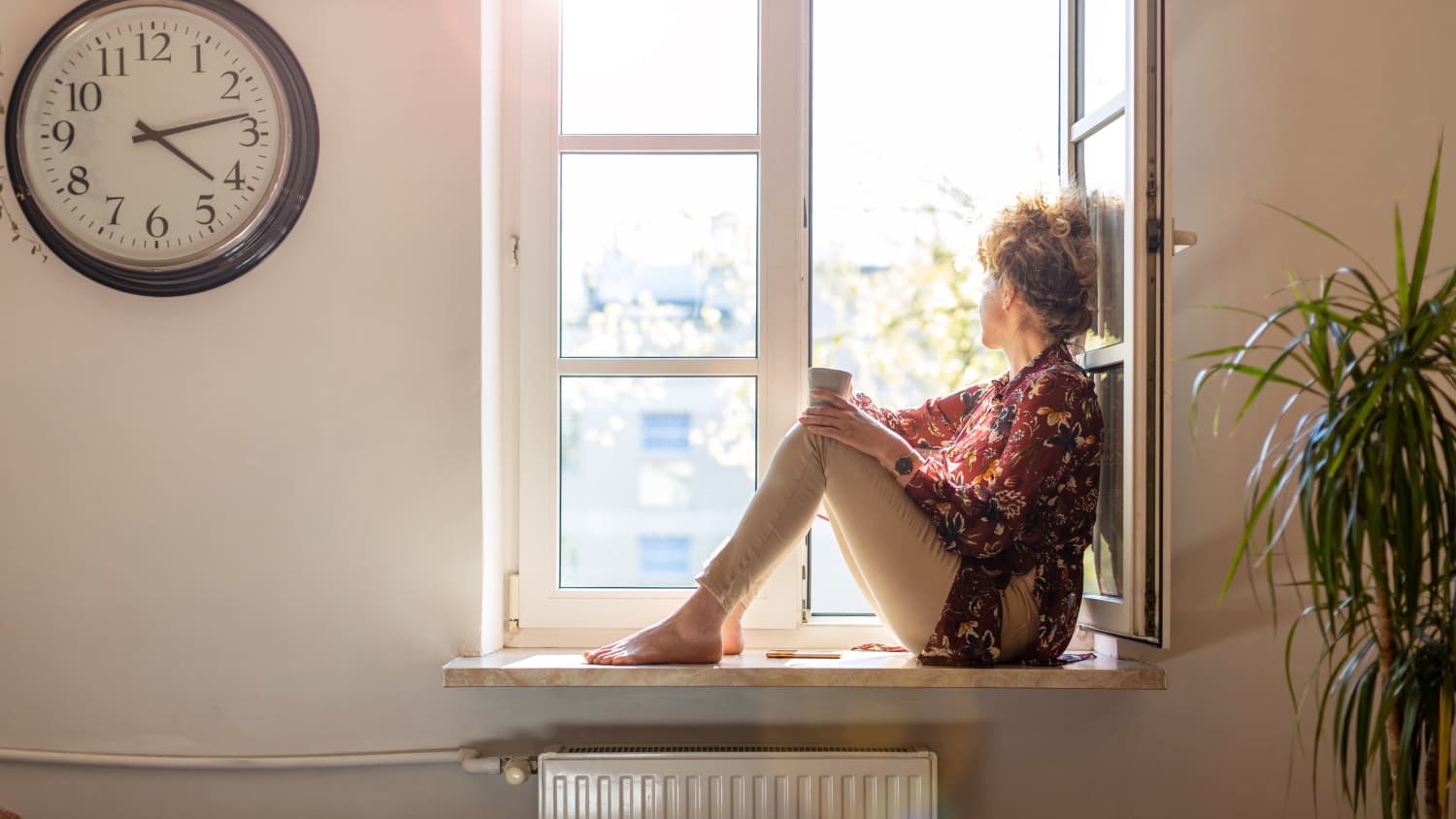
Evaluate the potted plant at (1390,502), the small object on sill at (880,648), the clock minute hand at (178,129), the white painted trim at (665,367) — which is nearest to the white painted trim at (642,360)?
the white painted trim at (665,367)

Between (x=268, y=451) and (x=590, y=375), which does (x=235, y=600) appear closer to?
(x=268, y=451)

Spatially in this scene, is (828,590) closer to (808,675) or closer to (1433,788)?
(808,675)

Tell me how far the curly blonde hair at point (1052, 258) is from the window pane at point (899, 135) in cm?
20

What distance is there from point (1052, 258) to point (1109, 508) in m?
0.45

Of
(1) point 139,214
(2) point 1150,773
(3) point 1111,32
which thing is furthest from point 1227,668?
(1) point 139,214

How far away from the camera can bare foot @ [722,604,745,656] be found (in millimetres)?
2012

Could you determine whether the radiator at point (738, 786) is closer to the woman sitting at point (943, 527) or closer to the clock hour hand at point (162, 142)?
the woman sitting at point (943, 527)

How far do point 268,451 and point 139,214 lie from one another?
1.61ft

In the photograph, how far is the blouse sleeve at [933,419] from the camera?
6.91 ft

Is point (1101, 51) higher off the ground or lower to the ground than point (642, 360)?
higher

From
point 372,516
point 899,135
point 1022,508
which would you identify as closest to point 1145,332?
point 1022,508

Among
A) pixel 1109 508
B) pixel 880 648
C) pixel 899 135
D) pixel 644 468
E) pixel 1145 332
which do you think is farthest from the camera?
pixel 899 135

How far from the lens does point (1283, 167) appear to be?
2.06 meters

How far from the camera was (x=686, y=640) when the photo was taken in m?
1.88
